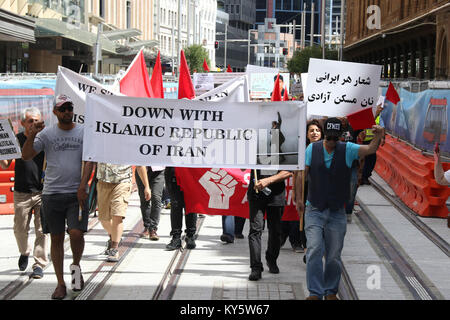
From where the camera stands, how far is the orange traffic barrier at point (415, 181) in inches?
563

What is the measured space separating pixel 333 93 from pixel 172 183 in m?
2.29

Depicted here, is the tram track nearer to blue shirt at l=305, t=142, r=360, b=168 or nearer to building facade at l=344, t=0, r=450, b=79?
blue shirt at l=305, t=142, r=360, b=168

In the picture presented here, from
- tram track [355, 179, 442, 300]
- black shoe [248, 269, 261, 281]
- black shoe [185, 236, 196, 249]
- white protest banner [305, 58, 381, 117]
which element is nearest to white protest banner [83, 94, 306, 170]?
black shoe [248, 269, 261, 281]

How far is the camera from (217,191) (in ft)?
34.8

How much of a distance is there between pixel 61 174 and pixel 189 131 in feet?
4.15

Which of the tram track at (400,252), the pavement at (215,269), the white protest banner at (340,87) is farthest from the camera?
the white protest banner at (340,87)

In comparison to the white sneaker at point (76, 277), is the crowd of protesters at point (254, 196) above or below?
above

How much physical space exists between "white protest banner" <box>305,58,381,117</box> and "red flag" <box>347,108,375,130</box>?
0.31 feet

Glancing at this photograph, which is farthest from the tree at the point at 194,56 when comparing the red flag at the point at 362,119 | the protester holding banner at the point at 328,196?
the protester holding banner at the point at 328,196

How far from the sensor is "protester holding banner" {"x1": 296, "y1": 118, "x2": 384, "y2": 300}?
7.84 metres

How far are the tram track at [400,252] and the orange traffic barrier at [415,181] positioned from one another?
1.00 feet

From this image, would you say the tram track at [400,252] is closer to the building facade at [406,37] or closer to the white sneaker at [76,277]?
the white sneaker at [76,277]

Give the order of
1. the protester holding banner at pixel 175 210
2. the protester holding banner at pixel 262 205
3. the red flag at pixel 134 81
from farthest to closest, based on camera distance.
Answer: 1. the protester holding banner at pixel 175 210
2. the red flag at pixel 134 81
3. the protester holding banner at pixel 262 205
